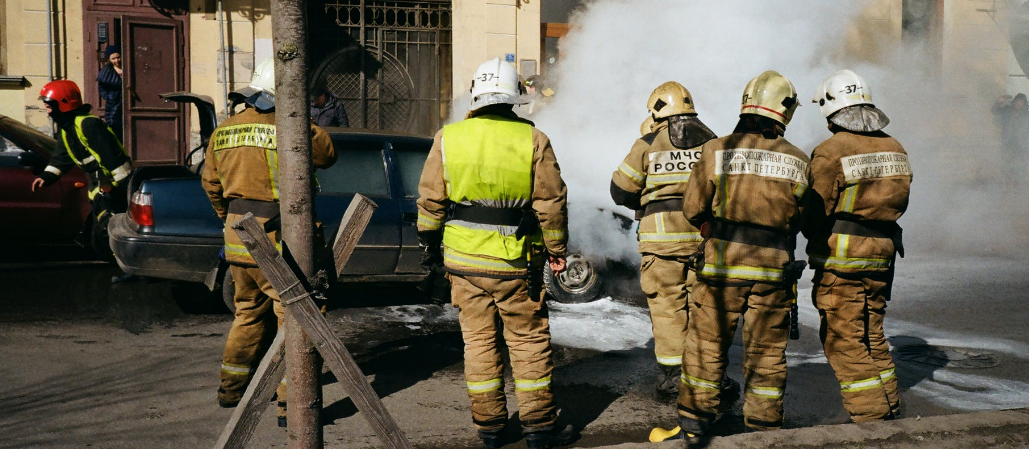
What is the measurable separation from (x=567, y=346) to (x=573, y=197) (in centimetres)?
183

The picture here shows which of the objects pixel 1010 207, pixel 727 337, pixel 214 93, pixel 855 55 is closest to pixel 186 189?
pixel 727 337

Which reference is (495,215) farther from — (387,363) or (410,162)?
(410,162)

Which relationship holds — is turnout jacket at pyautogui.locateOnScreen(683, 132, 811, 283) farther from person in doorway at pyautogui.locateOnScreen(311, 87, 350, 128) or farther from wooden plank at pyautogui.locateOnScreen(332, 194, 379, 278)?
person in doorway at pyautogui.locateOnScreen(311, 87, 350, 128)

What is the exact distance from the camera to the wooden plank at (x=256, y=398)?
3.22m

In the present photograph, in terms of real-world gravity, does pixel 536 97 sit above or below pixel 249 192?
above

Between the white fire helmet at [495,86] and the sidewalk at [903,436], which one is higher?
the white fire helmet at [495,86]

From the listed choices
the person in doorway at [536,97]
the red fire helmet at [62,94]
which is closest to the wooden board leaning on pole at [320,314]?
the red fire helmet at [62,94]

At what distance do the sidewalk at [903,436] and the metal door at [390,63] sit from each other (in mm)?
10768

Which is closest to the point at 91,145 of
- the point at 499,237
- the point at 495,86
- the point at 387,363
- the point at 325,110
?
the point at 325,110

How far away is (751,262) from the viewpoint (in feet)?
13.8

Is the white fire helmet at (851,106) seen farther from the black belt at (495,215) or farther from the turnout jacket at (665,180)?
the black belt at (495,215)

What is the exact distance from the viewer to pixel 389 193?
714cm

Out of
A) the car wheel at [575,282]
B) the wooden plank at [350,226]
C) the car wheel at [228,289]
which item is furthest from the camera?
the car wheel at [575,282]

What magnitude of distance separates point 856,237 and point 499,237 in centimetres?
174
